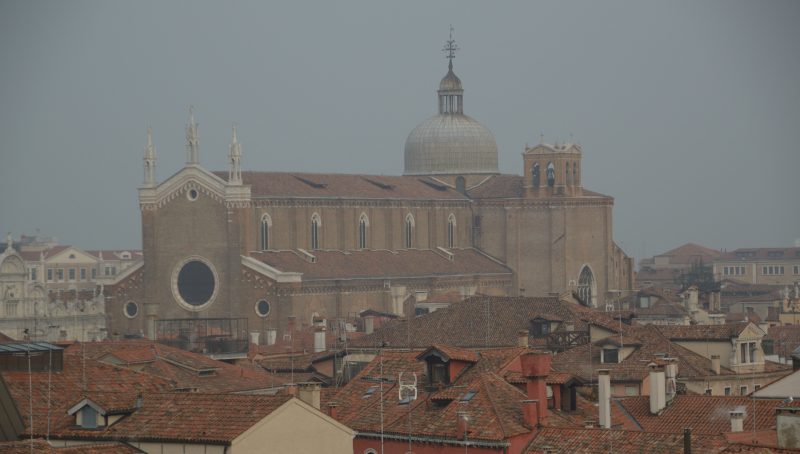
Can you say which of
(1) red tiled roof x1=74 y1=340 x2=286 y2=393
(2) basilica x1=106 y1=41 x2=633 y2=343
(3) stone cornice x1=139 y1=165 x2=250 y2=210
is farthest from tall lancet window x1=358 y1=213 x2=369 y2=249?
(1) red tiled roof x1=74 y1=340 x2=286 y2=393

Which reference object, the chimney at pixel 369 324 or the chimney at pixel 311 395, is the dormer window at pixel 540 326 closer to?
the chimney at pixel 369 324

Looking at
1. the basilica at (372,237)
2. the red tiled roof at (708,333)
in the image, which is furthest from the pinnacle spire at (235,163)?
the red tiled roof at (708,333)

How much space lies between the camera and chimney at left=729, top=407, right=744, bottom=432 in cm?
2755

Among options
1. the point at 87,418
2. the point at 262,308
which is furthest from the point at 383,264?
the point at 87,418

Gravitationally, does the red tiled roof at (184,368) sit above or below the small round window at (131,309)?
below

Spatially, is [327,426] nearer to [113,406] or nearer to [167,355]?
[113,406]

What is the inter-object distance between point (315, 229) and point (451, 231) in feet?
39.3

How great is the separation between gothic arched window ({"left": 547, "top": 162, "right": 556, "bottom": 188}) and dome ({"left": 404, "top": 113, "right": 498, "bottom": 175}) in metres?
6.90

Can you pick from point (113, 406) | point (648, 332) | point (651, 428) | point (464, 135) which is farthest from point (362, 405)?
point (464, 135)

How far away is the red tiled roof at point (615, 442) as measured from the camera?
1010 inches

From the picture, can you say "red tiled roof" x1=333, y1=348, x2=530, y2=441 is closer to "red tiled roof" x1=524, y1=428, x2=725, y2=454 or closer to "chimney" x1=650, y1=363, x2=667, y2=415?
"red tiled roof" x1=524, y1=428, x2=725, y2=454

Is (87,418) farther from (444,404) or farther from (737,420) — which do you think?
(737,420)

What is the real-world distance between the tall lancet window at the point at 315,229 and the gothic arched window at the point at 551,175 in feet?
46.0

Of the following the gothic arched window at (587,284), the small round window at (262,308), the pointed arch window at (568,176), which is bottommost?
the small round window at (262,308)
